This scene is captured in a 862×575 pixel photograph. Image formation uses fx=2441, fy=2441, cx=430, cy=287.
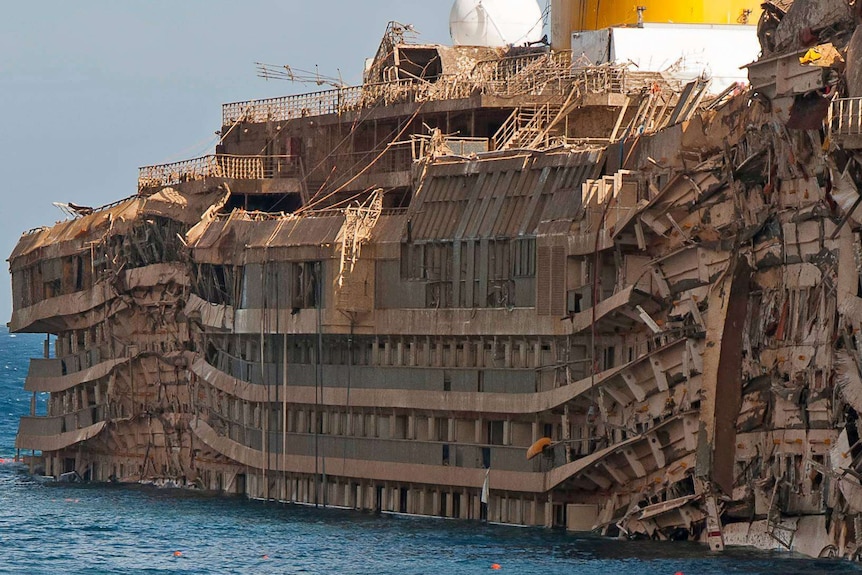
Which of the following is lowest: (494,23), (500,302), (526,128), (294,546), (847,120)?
(294,546)

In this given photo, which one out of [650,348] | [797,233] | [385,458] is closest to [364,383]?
[385,458]

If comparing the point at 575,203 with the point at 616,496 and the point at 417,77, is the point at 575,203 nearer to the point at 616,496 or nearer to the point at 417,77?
the point at 616,496

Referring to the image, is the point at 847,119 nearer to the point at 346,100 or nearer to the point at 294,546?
the point at 294,546

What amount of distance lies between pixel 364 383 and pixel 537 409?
8.93 meters

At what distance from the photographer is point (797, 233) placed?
59.5 m

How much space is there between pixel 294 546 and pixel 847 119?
68.2 feet

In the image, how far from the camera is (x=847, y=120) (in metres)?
54.6

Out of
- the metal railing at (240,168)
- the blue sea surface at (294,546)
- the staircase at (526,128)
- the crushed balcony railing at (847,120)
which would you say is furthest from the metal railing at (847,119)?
the metal railing at (240,168)

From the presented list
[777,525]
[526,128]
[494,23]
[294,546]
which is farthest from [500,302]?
[494,23]

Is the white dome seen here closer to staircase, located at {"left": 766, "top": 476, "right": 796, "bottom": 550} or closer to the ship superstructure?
the ship superstructure

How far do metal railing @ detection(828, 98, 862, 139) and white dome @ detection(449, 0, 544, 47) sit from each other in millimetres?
39002

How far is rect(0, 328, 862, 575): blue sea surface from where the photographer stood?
194 ft

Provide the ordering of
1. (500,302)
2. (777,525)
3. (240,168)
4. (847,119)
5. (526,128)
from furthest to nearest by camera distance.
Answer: (240,168)
(526,128)
(500,302)
(777,525)
(847,119)

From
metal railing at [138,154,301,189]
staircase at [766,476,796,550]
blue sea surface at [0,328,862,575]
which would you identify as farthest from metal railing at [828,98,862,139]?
metal railing at [138,154,301,189]
